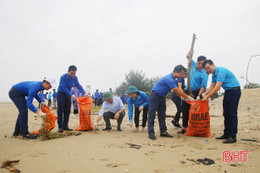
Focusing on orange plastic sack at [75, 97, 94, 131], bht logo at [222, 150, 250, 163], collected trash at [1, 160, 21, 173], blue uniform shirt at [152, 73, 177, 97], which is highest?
blue uniform shirt at [152, 73, 177, 97]

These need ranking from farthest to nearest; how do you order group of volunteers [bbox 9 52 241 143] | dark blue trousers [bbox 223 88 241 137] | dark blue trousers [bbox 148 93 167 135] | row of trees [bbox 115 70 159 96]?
1. row of trees [bbox 115 70 159 96]
2. dark blue trousers [bbox 148 93 167 135]
3. group of volunteers [bbox 9 52 241 143]
4. dark blue trousers [bbox 223 88 241 137]

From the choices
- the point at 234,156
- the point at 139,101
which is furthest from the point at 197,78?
the point at 234,156

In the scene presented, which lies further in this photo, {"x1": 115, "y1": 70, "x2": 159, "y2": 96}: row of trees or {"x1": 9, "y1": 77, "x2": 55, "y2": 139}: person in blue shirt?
{"x1": 115, "y1": 70, "x2": 159, "y2": 96}: row of trees

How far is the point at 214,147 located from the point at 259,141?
1.01m

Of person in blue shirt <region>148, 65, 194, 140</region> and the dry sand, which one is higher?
person in blue shirt <region>148, 65, 194, 140</region>

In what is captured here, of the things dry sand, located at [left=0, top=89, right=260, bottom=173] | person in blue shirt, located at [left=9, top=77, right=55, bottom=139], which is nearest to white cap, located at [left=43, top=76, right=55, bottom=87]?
person in blue shirt, located at [left=9, top=77, right=55, bottom=139]

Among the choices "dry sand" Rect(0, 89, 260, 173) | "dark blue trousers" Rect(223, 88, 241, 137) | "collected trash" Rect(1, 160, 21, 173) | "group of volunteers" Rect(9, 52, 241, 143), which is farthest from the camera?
"group of volunteers" Rect(9, 52, 241, 143)

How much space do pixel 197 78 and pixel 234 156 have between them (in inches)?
73.1

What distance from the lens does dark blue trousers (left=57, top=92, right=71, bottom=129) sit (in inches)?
165

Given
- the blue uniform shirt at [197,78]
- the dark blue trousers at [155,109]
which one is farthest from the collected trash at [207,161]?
the blue uniform shirt at [197,78]

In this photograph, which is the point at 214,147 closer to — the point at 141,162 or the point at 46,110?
the point at 141,162

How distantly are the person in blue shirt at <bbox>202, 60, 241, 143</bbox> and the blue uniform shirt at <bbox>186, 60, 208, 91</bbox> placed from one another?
42 cm

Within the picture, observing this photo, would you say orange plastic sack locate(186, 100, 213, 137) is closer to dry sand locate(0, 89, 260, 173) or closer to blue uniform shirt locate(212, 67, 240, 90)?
dry sand locate(0, 89, 260, 173)

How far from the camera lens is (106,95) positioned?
4055 mm
